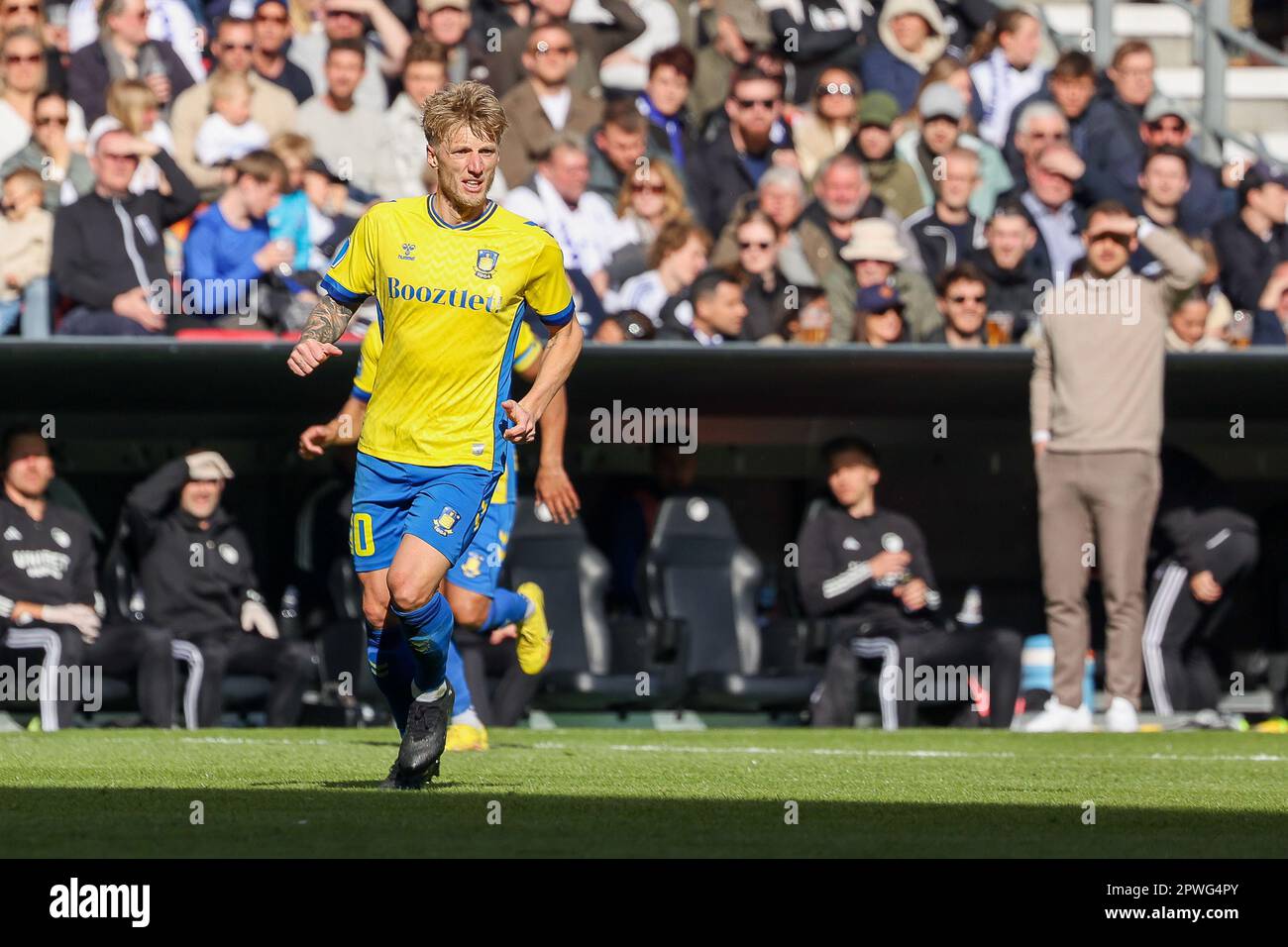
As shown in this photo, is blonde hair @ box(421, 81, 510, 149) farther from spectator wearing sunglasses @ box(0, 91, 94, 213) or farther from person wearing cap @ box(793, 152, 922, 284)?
person wearing cap @ box(793, 152, 922, 284)

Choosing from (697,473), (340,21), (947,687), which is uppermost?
(340,21)

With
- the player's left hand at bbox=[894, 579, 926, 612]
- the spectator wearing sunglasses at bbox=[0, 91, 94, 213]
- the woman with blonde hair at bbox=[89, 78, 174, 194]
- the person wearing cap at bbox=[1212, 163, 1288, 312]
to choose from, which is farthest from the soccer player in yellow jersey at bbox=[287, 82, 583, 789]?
the person wearing cap at bbox=[1212, 163, 1288, 312]

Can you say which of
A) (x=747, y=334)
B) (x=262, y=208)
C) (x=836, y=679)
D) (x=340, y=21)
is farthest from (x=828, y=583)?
(x=340, y=21)

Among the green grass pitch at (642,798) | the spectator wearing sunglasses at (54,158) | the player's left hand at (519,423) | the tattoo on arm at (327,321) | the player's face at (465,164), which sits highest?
the spectator wearing sunglasses at (54,158)

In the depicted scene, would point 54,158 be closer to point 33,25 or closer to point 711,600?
point 33,25

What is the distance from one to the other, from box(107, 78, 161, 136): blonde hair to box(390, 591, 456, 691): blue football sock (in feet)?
21.2

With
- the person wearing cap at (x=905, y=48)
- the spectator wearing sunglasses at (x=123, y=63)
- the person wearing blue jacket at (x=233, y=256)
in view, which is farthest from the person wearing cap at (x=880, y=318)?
the spectator wearing sunglasses at (x=123, y=63)

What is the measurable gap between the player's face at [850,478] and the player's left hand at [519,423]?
20.3 ft

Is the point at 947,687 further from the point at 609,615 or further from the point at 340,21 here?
the point at 340,21

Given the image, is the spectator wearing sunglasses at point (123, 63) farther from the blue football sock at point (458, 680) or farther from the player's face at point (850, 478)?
the blue football sock at point (458, 680)

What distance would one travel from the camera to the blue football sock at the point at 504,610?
952cm

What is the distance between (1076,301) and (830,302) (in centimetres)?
147

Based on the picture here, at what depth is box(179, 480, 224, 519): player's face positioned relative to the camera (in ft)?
40.6

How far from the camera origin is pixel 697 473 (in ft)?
46.1
